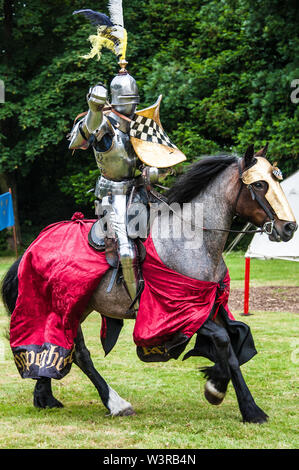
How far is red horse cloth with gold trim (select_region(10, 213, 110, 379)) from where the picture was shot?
16.8 ft

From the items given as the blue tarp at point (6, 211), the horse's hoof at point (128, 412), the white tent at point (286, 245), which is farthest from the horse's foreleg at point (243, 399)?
the white tent at point (286, 245)

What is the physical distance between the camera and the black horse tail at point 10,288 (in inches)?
224

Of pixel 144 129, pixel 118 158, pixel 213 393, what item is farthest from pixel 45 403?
pixel 144 129

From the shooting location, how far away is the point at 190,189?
16.6 feet

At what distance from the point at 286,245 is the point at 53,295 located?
27.3ft

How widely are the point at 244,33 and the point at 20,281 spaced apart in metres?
13.3

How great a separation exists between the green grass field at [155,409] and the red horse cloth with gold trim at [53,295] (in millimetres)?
467

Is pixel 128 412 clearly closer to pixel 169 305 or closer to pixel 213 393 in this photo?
pixel 213 393

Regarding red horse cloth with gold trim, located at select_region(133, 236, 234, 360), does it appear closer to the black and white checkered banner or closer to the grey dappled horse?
the grey dappled horse

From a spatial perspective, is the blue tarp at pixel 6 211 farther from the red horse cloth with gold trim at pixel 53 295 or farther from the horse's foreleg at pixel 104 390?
the horse's foreleg at pixel 104 390

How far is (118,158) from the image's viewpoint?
5.00 m
